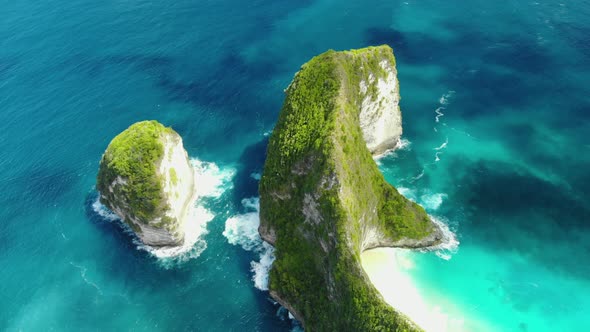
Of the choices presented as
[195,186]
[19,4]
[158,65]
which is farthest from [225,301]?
[19,4]

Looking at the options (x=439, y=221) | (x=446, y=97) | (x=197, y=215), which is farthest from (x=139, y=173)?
(x=446, y=97)

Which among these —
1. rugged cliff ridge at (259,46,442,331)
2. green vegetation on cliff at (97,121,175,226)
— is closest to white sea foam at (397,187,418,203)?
rugged cliff ridge at (259,46,442,331)

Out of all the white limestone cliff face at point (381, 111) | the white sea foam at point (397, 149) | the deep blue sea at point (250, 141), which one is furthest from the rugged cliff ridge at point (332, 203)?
the white sea foam at point (397, 149)

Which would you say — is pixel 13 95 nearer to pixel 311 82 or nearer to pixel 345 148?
pixel 311 82

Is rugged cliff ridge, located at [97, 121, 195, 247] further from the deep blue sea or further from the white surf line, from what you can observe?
the white surf line

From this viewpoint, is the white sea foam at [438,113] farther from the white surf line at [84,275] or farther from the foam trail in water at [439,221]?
the white surf line at [84,275]
